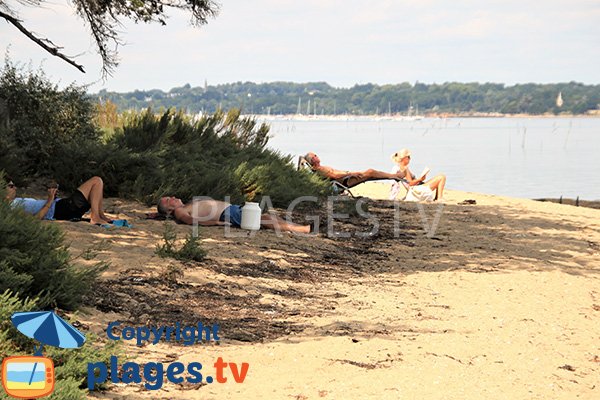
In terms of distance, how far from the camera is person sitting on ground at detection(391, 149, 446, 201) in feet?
54.3

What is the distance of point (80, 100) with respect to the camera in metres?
13.5

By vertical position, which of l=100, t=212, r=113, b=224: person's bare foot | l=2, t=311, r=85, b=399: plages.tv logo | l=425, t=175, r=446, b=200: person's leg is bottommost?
l=425, t=175, r=446, b=200: person's leg

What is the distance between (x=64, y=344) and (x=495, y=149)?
Result: 6540cm

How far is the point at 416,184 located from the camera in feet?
55.1

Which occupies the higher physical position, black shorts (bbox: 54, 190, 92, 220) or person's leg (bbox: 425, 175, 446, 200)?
black shorts (bbox: 54, 190, 92, 220)

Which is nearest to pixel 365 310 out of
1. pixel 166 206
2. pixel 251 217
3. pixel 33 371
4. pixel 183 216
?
pixel 251 217

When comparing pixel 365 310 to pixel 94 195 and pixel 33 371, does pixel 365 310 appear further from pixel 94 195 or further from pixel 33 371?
pixel 33 371

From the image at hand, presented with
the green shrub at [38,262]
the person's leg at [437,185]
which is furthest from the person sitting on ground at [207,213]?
the person's leg at [437,185]

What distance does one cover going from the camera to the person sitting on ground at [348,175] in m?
14.1

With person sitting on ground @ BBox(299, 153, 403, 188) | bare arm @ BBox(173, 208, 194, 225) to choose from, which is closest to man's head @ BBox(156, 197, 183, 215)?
bare arm @ BBox(173, 208, 194, 225)

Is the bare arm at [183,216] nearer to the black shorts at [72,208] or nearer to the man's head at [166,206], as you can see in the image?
the man's head at [166,206]

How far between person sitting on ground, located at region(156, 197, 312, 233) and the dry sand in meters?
0.22

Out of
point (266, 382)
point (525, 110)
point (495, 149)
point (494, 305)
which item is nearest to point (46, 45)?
point (494, 305)

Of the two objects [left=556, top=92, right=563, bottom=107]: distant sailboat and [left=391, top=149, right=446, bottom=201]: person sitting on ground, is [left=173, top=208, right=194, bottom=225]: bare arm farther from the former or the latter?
[left=556, top=92, right=563, bottom=107]: distant sailboat
